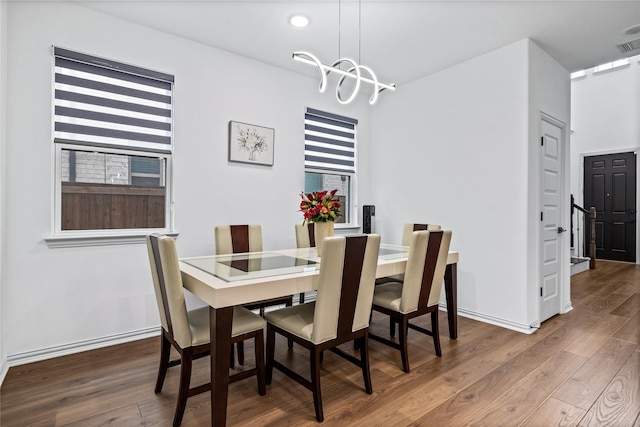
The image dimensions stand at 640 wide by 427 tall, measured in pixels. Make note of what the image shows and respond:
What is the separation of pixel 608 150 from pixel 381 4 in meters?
6.64

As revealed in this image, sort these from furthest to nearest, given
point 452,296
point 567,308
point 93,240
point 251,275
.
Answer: point 567,308 → point 452,296 → point 93,240 → point 251,275

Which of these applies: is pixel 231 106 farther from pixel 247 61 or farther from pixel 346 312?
pixel 346 312

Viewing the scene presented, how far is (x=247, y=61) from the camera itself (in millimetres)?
3631

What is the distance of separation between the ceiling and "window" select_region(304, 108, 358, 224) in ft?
2.76

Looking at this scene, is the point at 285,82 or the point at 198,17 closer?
the point at 198,17

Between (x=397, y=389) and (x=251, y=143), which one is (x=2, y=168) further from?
(x=397, y=389)

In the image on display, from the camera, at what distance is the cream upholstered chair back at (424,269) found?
2.48 metres

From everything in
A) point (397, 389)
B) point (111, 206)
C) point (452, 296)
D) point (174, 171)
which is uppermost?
point (174, 171)

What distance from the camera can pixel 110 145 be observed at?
284cm

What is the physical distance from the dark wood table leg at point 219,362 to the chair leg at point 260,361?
360 millimetres

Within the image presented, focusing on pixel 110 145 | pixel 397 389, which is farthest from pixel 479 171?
pixel 110 145

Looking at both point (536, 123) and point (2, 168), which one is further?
point (536, 123)

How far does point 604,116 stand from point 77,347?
9.11m

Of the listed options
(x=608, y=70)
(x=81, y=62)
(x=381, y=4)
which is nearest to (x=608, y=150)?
(x=608, y=70)
